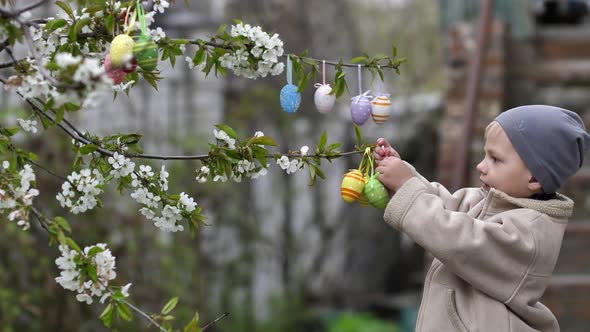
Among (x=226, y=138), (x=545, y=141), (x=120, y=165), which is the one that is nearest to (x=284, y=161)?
(x=226, y=138)

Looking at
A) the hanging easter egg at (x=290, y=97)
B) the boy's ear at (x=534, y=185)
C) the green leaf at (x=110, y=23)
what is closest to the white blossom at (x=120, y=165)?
the green leaf at (x=110, y=23)

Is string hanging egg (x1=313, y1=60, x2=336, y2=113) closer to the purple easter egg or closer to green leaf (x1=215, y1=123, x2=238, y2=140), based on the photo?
the purple easter egg

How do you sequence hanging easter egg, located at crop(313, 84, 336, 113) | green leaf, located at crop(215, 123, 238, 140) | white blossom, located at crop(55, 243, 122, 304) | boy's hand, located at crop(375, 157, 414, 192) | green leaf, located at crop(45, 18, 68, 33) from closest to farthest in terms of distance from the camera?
white blossom, located at crop(55, 243, 122, 304), green leaf, located at crop(45, 18, 68, 33), green leaf, located at crop(215, 123, 238, 140), boy's hand, located at crop(375, 157, 414, 192), hanging easter egg, located at crop(313, 84, 336, 113)

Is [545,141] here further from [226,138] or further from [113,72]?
[113,72]

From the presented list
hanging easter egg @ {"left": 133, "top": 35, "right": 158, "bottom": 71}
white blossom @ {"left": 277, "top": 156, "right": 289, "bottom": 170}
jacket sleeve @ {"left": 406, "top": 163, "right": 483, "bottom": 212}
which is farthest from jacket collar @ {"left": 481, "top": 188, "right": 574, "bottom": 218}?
hanging easter egg @ {"left": 133, "top": 35, "right": 158, "bottom": 71}

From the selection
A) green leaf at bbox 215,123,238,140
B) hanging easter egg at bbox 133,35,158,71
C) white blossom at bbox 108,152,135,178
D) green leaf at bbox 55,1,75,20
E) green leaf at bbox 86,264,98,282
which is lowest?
green leaf at bbox 86,264,98,282

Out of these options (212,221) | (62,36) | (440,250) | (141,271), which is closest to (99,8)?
(62,36)

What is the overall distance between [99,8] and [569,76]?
384 cm

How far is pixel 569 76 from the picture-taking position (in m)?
4.95

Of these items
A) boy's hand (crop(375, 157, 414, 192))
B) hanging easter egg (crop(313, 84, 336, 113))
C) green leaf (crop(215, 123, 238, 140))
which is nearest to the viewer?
green leaf (crop(215, 123, 238, 140))

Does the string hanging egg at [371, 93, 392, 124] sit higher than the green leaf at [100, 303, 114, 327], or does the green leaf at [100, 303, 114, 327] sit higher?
the string hanging egg at [371, 93, 392, 124]

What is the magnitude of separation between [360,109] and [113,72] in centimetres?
67

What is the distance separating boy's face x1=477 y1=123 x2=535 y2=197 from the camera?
1929 mm

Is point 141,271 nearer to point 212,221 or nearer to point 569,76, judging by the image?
point 212,221
